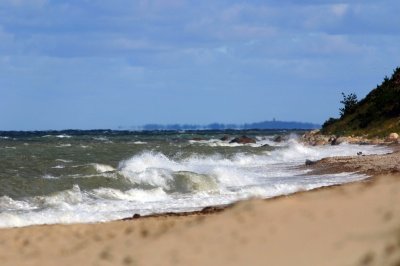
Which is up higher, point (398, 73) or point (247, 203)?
point (398, 73)

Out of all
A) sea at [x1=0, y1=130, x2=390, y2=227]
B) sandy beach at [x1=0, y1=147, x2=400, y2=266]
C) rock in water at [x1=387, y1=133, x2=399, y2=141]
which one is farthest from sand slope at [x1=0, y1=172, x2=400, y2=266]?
rock in water at [x1=387, y1=133, x2=399, y2=141]

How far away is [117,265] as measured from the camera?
1030cm

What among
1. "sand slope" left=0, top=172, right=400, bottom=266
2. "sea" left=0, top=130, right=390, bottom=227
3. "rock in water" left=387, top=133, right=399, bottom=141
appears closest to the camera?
"sand slope" left=0, top=172, right=400, bottom=266

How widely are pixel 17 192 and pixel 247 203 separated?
18.4 m

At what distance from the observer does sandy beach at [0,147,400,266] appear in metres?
8.74

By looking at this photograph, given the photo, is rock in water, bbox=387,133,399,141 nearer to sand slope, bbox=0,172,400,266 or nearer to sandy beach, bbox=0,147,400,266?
sandy beach, bbox=0,147,400,266

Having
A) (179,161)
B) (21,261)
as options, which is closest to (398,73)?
(179,161)

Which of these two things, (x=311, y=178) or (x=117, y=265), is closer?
(x=117, y=265)

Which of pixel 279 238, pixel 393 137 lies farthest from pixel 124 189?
pixel 393 137

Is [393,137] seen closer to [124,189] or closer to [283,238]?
[124,189]

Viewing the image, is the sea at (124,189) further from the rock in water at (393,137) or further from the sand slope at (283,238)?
the rock in water at (393,137)

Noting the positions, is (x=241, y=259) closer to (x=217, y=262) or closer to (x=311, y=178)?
(x=217, y=262)

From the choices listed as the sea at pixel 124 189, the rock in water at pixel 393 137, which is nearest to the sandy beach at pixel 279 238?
the sea at pixel 124 189

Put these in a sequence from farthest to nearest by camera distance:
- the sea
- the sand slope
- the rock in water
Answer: the rock in water < the sea < the sand slope
